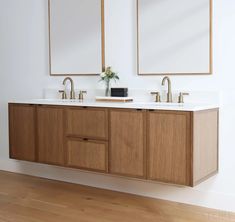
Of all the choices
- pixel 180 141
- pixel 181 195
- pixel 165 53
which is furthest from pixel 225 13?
pixel 181 195

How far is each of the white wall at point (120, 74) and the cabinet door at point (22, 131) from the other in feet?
1.54

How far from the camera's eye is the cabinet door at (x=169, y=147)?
320 centimetres

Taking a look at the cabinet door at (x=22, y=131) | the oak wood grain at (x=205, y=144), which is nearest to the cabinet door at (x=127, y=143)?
the oak wood grain at (x=205, y=144)

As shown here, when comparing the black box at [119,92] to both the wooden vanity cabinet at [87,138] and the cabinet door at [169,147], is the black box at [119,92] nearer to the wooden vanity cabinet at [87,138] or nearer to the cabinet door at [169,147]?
the wooden vanity cabinet at [87,138]

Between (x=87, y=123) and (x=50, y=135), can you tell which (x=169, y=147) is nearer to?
(x=87, y=123)

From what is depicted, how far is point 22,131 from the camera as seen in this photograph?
4258 millimetres

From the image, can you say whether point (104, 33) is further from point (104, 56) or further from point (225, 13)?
point (225, 13)

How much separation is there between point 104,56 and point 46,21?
0.89 metres

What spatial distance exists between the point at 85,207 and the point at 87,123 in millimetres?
730

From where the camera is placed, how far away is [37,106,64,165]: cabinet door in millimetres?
3936

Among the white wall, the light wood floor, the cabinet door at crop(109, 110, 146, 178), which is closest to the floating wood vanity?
the cabinet door at crop(109, 110, 146, 178)

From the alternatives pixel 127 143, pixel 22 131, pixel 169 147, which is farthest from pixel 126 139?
pixel 22 131

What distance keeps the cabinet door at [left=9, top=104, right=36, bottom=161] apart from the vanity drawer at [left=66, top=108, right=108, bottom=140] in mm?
488

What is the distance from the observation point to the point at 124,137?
3523 mm
